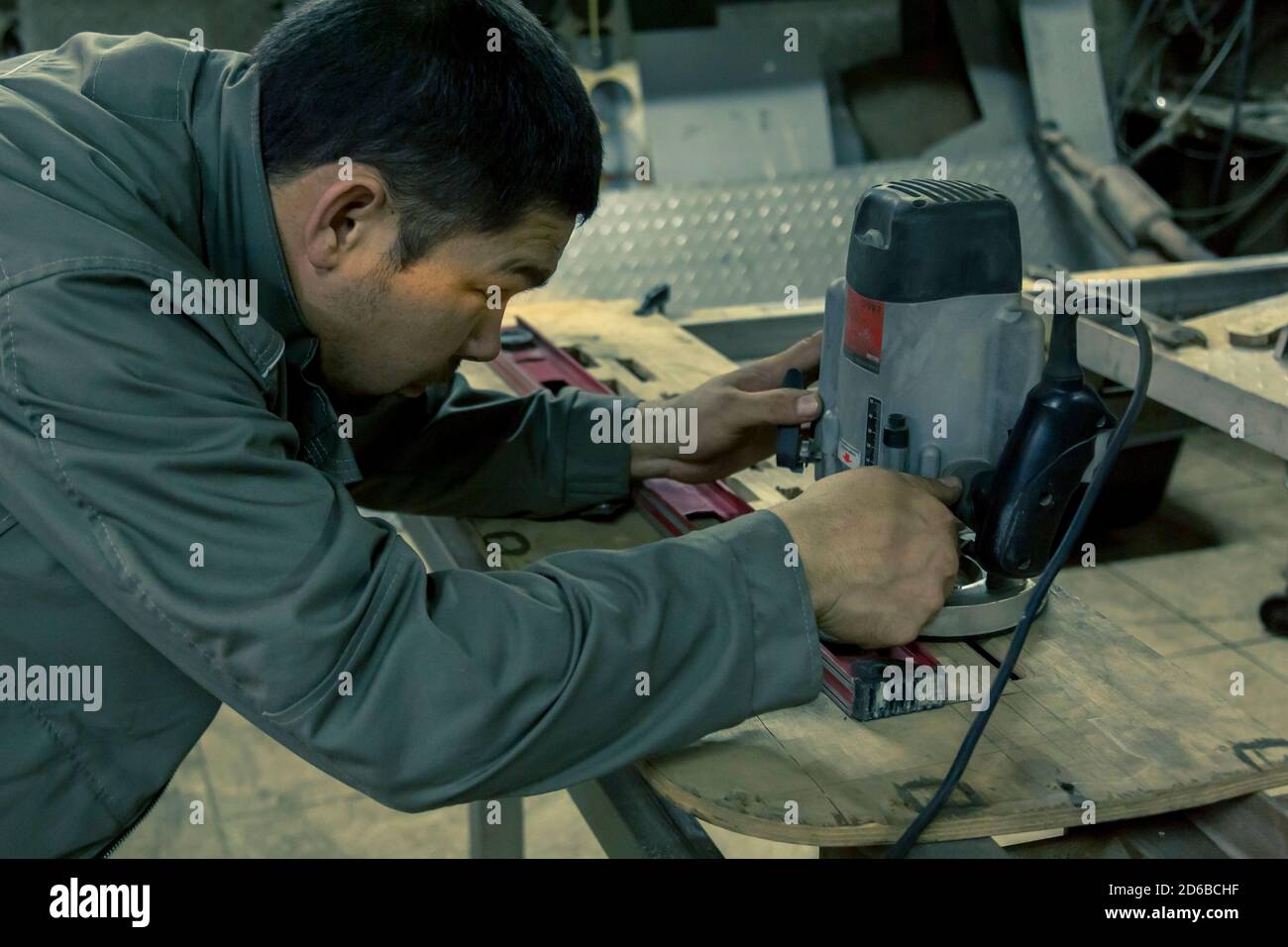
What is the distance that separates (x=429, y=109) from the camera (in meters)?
0.99

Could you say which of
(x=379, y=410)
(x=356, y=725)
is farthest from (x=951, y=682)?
(x=379, y=410)

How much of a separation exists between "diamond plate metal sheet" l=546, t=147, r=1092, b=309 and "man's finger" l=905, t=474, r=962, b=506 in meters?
2.06

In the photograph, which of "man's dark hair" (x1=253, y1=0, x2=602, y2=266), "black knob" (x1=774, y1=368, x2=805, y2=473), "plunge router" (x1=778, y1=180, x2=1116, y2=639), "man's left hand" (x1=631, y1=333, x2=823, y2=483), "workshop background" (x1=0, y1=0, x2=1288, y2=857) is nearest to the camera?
"man's dark hair" (x1=253, y1=0, x2=602, y2=266)

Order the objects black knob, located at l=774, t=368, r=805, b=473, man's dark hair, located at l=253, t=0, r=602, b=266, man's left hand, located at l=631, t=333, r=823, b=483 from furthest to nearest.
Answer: man's left hand, located at l=631, t=333, r=823, b=483 → black knob, located at l=774, t=368, r=805, b=473 → man's dark hair, located at l=253, t=0, r=602, b=266

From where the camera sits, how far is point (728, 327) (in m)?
2.17

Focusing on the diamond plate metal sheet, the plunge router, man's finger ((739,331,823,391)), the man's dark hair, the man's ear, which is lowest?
the diamond plate metal sheet

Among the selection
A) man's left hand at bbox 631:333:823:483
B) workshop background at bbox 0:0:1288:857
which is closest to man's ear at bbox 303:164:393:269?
man's left hand at bbox 631:333:823:483

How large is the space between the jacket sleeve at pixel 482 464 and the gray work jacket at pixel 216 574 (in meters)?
0.35

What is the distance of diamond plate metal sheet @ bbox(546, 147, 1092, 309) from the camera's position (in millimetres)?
3242

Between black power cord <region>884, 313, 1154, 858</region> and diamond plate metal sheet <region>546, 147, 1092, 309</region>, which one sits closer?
black power cord <region>884, 313, 1154, 858</region>

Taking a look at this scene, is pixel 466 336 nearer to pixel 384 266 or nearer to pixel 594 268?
pixel 384 266

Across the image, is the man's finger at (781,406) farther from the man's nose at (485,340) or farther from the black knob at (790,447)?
the man's nose at (485,340)

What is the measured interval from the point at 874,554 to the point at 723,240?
7.64ft

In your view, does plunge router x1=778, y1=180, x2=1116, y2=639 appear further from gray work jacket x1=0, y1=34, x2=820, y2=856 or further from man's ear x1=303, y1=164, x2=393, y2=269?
man's ear x1=303, y1=164, x2=393, y2=269
